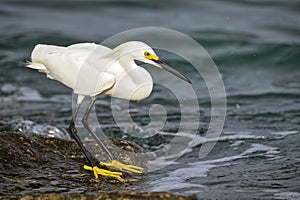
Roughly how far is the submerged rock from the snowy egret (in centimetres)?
19

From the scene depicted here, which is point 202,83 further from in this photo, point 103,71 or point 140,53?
point 140,53

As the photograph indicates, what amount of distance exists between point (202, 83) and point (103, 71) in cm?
582

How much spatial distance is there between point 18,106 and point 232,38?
18.7 feet

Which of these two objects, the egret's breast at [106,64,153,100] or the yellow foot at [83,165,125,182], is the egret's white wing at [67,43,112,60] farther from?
the yellow foot at [83,165,125,182]

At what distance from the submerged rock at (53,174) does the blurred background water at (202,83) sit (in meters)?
0.46

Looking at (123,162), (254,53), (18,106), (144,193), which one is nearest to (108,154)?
(123,162)

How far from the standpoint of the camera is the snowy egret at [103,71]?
17.7 feet

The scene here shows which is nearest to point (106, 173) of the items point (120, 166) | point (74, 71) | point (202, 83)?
point (120, 166)

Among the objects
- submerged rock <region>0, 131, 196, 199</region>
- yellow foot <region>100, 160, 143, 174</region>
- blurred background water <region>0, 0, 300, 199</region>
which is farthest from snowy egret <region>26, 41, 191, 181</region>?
blurred background water <region>0, 0, 300, 199</region>

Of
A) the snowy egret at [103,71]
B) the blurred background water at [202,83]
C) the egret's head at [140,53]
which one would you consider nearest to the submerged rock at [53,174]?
the snowy egret at [103,71]

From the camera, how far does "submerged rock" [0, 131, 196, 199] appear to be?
452 cm

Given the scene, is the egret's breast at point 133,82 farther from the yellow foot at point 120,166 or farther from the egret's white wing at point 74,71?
the yellow foot at point 120,166

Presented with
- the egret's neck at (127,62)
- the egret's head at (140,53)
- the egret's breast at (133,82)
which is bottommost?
the egret's breast at (133,82)

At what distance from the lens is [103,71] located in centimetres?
548
